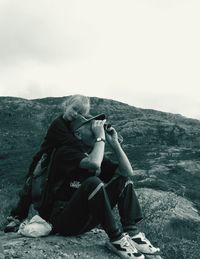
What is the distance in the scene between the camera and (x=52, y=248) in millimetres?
6047

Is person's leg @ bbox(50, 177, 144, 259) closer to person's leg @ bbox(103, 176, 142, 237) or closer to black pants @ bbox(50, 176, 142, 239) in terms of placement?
black pants @ bbox(50, 176, 142, 239)

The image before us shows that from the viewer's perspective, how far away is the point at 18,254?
5.84m

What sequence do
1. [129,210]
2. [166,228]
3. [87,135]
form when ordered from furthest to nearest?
[166,228], [87,135], [129,210]

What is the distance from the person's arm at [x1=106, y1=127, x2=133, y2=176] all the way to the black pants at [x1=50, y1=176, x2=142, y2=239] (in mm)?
129

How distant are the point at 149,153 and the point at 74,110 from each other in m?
17.7

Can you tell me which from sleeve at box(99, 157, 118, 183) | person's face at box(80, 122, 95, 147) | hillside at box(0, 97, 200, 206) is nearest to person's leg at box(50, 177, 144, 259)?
sleeve at box(99, 157, 118, 183)

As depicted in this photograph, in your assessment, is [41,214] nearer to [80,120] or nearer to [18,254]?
[18,254]

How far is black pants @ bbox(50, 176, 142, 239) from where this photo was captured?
19.0 ft

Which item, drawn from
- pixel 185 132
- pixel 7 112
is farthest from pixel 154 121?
pixel 7 112

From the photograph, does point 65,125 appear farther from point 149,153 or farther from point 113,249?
point 149,153

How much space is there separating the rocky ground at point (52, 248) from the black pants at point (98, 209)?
5.9 inches

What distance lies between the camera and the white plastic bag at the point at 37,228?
249 inches

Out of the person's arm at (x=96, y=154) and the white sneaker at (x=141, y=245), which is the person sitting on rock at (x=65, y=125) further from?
the white sneaker at (x=141, y=245)

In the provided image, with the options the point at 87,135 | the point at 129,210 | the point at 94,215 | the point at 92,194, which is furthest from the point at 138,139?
the point at 92,194
